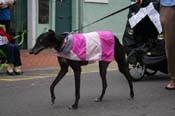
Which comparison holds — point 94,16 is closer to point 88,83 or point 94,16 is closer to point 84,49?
point 88,83

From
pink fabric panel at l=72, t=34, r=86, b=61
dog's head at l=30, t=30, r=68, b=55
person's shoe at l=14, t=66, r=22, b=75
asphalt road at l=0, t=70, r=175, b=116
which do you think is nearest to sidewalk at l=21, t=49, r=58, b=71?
person's shoe at l=14, t=66, r=22, b=75

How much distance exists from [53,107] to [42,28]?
1101 centimetres

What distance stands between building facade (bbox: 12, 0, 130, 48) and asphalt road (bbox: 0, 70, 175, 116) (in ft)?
23.5

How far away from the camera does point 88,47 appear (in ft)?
27.2

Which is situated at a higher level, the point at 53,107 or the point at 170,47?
the point at 170,47

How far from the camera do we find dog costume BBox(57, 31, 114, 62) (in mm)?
8078

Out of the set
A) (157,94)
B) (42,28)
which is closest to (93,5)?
(42,28)

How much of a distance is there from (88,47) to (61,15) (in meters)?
11.8

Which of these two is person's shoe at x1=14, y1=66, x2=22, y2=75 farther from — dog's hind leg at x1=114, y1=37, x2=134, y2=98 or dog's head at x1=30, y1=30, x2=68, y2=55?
dog's head at x1=30, y1=30, x2=68, y2=55

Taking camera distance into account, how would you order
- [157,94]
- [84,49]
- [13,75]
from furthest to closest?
[13,75]
[157,94]
[84,49]

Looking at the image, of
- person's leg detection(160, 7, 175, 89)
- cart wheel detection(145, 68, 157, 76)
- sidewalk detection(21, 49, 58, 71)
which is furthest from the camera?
sidewalk detection(21, 49, 58, 71)

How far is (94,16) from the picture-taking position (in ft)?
68.6

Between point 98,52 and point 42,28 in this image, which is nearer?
point 98,52

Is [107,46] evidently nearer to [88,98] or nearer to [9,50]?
[88,98]
